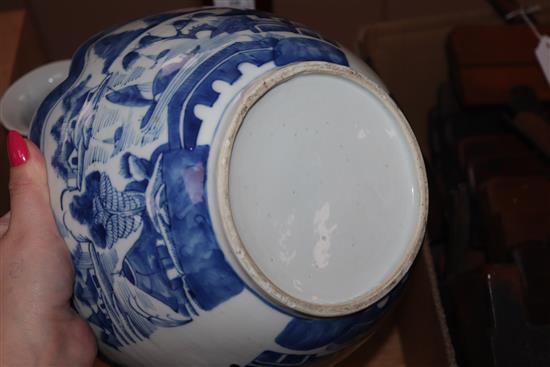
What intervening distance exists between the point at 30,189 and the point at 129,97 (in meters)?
0.11

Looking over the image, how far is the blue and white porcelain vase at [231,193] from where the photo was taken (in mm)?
447

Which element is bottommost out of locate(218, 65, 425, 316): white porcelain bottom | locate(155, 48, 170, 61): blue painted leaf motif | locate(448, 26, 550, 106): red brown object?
locate(448, 26, 550, 106): red brown object

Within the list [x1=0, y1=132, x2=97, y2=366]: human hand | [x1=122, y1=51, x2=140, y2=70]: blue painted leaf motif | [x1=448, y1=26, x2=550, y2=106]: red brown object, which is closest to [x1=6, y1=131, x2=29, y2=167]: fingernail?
[x1=0, y1=132, x2=97, y2=366]: human hand

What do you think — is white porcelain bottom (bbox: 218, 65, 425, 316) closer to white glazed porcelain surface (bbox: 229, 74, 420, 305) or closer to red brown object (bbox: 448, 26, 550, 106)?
white glazed porcelain surface (bbox: 229, 74, 420, 305)

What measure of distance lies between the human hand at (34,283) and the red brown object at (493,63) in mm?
585

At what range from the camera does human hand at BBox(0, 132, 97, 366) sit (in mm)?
502

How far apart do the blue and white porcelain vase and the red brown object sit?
430 mm

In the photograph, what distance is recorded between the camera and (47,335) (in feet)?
1.73

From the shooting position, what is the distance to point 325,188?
489 millimetres

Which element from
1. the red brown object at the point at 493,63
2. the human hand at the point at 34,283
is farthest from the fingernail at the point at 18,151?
the red brown object at the point at 493,63

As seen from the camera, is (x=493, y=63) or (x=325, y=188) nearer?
(x=325, y=188)

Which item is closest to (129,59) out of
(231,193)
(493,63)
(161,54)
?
(161,54)

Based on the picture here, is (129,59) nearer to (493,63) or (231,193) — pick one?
(231,193)

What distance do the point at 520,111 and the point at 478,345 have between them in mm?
330
